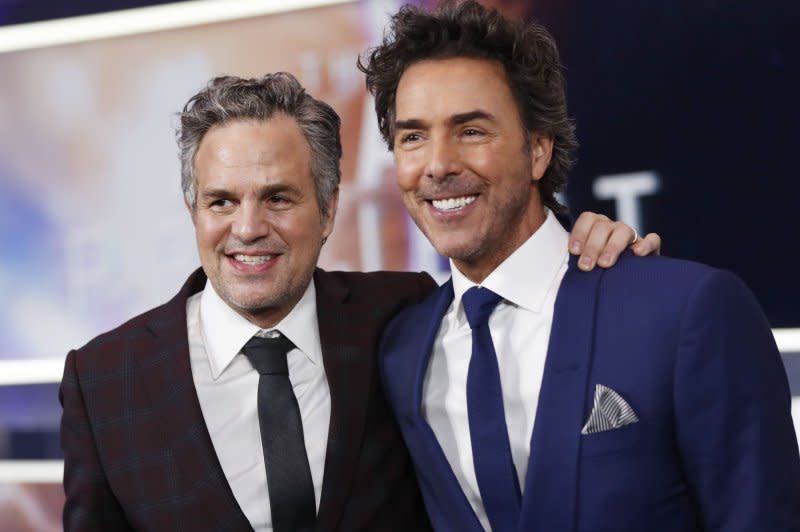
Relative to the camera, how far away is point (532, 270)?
180 centimetres

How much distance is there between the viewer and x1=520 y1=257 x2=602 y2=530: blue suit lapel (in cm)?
160

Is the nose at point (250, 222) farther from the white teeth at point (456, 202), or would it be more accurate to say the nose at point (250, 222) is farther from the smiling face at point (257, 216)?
the white teeth at point (456, 202)

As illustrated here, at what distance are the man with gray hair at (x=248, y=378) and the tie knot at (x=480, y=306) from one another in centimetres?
25

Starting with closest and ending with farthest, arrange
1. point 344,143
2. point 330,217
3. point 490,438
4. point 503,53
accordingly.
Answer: point 490,438 < point 503,53 < point 330,217 < point 344,143

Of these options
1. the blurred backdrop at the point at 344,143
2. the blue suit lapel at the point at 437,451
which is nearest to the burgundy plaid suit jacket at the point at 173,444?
the blue suit lapel at the point at 437,451

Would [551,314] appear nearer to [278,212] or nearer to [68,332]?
[278,212]

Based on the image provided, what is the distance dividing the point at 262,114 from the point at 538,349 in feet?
2.48

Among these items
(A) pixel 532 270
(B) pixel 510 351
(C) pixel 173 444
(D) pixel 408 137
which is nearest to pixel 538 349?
(B) pixel 510 351

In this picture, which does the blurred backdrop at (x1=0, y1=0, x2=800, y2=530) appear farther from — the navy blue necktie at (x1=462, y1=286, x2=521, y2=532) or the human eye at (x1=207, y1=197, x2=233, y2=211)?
the navy blue necktie at (x1=462, y1=286, x2=521, y2=532)

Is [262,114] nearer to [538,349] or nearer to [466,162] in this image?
[466,162]

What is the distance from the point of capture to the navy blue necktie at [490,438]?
5.46 ft

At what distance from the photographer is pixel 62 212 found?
3.23 m

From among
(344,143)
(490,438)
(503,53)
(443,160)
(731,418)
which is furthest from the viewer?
(344,143)

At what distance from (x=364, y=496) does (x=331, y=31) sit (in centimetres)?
162
